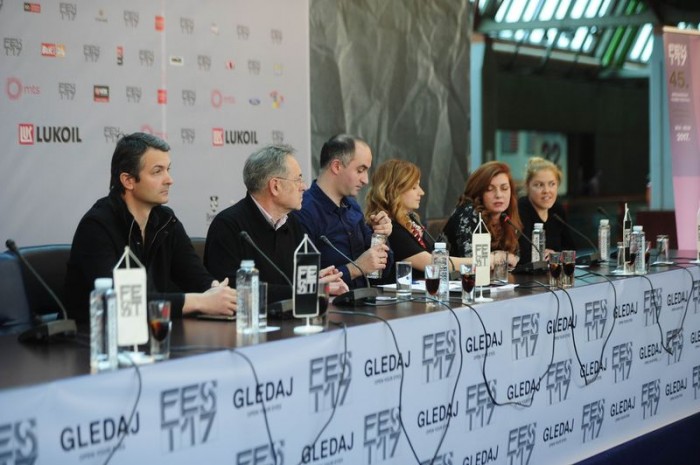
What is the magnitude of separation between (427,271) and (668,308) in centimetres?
125

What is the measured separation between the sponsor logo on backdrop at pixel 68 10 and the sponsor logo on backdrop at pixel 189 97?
66 cm

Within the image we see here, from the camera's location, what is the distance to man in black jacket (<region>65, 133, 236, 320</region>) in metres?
2.78

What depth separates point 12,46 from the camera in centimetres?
392

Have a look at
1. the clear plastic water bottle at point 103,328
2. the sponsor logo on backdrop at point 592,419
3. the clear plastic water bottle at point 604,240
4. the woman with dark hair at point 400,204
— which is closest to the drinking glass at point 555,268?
the sponsor logo on backdrop at point 592,419

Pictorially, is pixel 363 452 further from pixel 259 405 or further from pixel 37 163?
pixel 37 163

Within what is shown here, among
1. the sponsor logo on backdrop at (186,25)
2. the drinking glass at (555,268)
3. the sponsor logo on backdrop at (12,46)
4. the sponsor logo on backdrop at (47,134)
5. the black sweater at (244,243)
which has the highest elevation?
the sponsor logo on backdrop at (186,25)

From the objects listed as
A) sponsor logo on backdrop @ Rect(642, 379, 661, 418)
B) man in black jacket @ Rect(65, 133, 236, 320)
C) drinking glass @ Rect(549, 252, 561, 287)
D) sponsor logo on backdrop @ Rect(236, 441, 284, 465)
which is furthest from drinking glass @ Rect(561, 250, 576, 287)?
sponsor logo on backdrop @ Rect(236, 441, 284, 465)

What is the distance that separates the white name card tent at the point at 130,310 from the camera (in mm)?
2074

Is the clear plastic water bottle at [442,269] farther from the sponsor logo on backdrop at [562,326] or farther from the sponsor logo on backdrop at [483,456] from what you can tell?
the sponsor logo on backdrop at [483,456]

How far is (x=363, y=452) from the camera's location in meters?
2.51

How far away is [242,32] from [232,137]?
0.54 metres

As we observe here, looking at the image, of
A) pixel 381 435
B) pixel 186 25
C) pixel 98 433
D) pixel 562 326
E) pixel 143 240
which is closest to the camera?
pixel 98 433

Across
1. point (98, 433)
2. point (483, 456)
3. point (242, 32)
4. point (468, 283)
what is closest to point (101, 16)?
point (242, 32)

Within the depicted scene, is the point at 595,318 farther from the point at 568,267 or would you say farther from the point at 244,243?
the point at 244,243
